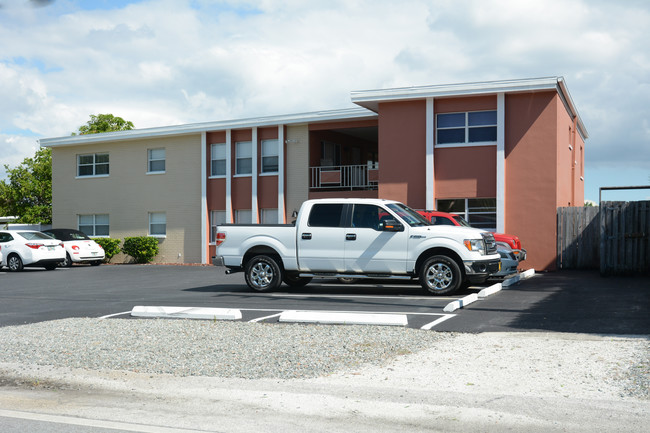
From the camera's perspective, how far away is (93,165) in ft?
111

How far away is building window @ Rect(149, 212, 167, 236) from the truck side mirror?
1868 cm

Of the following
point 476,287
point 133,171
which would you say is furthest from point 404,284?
point 133,171

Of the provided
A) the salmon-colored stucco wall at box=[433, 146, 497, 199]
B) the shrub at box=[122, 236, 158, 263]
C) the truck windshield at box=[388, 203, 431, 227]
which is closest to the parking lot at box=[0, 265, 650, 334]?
the truck windshield at box=[388, 203, 431, 227]

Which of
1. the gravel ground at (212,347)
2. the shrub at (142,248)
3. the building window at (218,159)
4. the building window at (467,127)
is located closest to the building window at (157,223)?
the shrub at (142,248)

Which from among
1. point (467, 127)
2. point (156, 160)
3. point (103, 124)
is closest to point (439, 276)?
point (467, 127)

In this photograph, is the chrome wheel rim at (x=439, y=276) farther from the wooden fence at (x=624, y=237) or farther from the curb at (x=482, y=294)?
the wooden fence at (x=624, y=237)

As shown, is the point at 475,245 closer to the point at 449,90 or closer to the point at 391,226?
the point at 391,226

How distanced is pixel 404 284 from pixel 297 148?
1240 centimetres

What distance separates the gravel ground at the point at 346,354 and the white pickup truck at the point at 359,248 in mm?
4440

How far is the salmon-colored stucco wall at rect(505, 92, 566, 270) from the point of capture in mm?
22641

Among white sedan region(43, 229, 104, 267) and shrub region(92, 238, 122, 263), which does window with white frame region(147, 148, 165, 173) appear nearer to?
shrub region(92, 238, 122, 263)

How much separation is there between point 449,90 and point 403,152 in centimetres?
269

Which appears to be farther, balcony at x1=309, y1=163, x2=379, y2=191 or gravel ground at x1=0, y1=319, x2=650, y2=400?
balcony at x1=309, y1=163, x2=379, y2=191

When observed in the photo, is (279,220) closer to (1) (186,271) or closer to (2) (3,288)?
(1) (186,271)
